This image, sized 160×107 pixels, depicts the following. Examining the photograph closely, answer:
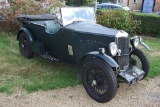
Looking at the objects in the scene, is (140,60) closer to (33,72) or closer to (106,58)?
(106,58)

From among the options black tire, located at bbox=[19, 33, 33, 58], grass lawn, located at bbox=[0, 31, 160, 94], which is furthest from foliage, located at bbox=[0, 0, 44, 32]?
black tire, located at bbox=[19, 33, 33, 58]

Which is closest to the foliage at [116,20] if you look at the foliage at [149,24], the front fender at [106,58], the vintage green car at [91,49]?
the foliage at [149,24]

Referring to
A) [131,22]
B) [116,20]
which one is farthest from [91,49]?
[131,22]

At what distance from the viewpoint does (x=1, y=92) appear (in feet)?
15.0

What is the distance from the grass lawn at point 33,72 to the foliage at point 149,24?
321cm

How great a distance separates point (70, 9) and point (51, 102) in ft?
7.21

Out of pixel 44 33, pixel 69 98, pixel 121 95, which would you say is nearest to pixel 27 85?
pixel 69 98

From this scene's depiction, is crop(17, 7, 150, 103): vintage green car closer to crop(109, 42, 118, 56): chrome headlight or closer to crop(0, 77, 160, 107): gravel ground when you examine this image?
crop(109, 42, 118, 56): chrome headlight

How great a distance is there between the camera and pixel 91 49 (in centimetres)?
473

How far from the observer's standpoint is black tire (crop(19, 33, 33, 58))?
6398mm

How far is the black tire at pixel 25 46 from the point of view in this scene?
252 inches

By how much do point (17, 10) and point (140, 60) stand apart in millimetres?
5718

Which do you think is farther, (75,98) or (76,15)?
(76,15)

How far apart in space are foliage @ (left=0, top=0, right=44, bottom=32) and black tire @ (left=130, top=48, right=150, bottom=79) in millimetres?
5218
